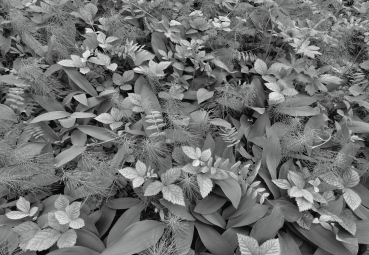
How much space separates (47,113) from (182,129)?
1.03 meters

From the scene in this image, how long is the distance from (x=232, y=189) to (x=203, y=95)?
842 millimetres

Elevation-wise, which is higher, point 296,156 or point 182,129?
point 182,129

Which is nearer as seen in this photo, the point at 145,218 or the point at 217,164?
the point at 217,164

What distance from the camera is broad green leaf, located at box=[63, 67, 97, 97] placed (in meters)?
2.22

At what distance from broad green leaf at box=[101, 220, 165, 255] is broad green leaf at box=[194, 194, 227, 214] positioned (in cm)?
25

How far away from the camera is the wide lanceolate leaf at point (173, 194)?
5.18 feet

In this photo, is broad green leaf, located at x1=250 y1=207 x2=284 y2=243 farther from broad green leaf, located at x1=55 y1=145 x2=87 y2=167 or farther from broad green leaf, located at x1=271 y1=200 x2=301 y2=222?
broad green leaf, located at x1=55 y1=145 x2=87 y2=167

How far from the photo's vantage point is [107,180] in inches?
69.4

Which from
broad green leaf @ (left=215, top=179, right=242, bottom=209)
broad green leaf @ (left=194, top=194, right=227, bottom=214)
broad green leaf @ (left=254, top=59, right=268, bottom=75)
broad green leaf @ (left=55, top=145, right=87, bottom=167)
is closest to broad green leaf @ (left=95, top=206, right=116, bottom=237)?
broad green leaf @ (left=55, top=145, right=87, bottom=167)

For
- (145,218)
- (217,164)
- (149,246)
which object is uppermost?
(217,164)

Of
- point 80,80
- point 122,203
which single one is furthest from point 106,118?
point 122,203

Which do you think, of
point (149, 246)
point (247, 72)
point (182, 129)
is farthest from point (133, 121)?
point (247, 72)

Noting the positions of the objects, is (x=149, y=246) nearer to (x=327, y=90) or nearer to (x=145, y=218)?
(x=145, y=218)

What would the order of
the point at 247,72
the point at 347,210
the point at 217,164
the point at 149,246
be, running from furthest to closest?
the point at 247,72 < the point at 347,210 < the point at 217,164 < the point at 149,246
